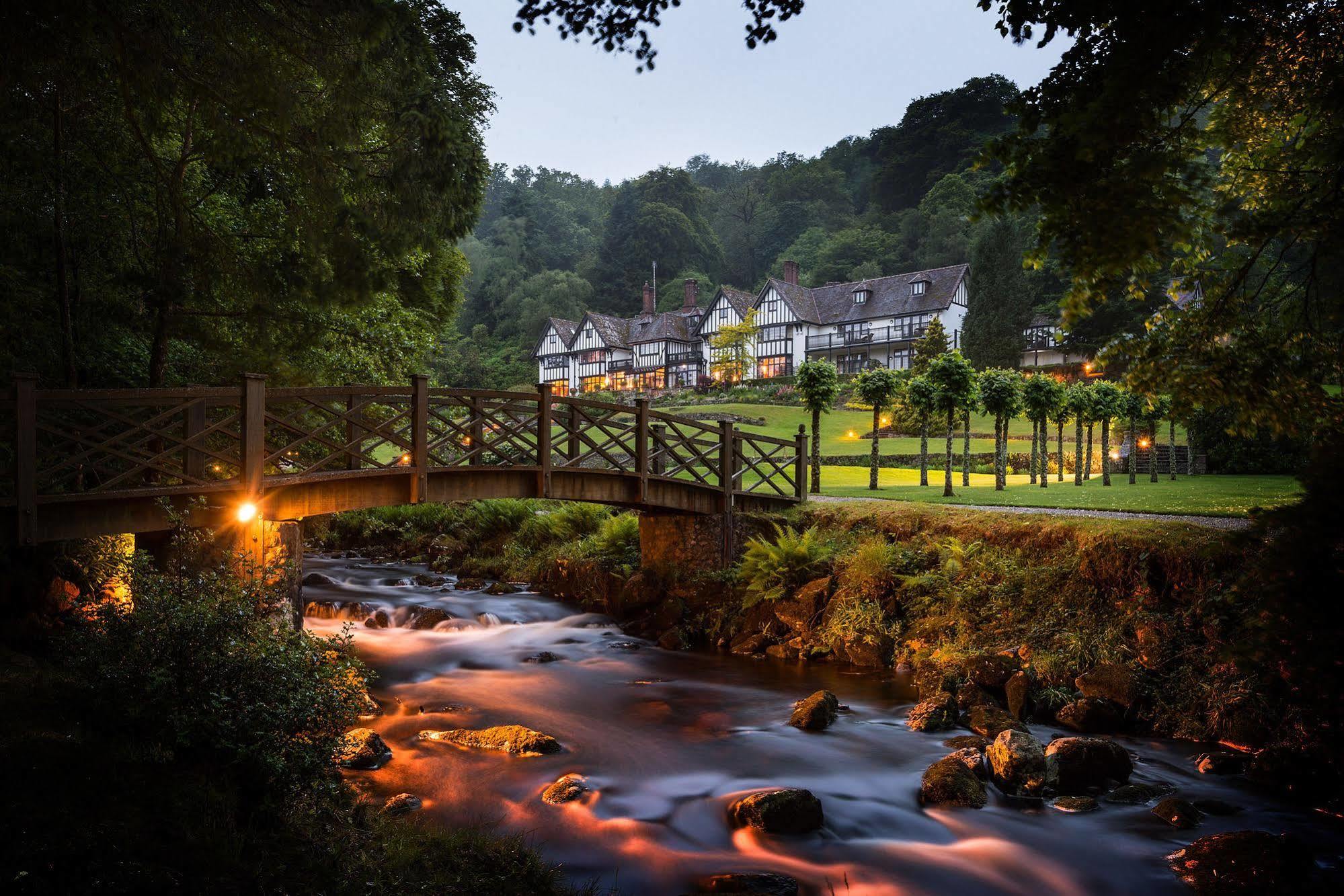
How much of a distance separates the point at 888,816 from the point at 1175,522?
24.7ft

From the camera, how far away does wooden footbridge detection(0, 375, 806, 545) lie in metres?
9.32

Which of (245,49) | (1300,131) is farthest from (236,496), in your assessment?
(1300,131)

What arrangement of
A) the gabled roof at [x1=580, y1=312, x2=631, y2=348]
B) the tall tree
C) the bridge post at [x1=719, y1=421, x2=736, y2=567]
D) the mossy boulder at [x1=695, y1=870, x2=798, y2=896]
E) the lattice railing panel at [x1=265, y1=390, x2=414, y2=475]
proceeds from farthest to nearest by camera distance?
the gabled roof at [x1=580, y1=312, x2=631, y2=348]
the bridge post at [x1=719, y1=421, x2=736, y2=567]
the lattice railing panel at [x1=265, y1=390, x2=414, y2=475]
the tall tree
the mossy boulder at [x1=695, y1=870, x2=798, y2=896]

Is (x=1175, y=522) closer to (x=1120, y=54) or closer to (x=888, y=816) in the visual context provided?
(x=888, y=816)

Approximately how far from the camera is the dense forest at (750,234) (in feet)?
234

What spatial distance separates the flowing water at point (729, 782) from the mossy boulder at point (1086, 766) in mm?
388

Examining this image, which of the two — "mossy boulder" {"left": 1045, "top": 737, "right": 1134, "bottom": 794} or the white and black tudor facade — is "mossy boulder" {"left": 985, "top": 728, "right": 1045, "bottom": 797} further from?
the white and black tudor facade

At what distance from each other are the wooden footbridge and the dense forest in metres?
44.6

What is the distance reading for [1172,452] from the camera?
27703 mm

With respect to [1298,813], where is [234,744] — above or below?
above

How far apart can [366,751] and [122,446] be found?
16.1 ft

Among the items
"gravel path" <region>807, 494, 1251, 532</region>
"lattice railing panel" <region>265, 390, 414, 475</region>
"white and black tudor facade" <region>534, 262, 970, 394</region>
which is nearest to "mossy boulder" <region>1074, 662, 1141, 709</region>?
"gravel path" <region>807, 494, 1251, 532</region>

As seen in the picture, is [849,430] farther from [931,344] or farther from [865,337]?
[865,337]

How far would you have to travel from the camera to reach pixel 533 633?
54.6 feet
